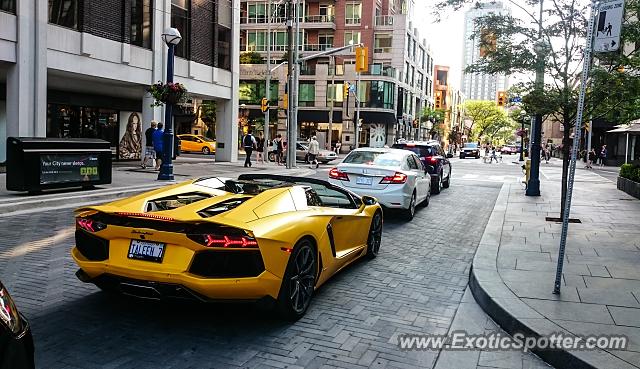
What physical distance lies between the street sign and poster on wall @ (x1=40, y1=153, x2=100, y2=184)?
11281 millimetres

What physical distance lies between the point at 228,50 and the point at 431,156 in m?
16.8

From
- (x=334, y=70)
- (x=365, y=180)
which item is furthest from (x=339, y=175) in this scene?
(x=334, y=70)

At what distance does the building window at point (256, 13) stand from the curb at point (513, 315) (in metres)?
59.4

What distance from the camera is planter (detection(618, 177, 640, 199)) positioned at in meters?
16.3

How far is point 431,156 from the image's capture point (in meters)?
16.7

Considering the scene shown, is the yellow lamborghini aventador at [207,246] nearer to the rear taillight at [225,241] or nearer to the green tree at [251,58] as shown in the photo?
the rear taillight at [225,241]

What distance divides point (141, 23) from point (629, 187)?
1974 centimetres

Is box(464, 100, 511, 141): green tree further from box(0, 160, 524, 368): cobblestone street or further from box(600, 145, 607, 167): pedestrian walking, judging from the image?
box(0, 160, 524, 368): cobblestone street

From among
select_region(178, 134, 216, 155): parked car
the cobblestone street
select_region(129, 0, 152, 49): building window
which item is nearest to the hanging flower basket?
select_region(129, 0, 152, 49): building window

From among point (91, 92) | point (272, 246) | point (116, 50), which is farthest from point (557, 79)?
point (91, 92)

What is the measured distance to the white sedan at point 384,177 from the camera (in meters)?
10.9

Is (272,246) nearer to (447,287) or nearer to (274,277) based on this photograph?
(274,277)

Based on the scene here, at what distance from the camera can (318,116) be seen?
61688 mm

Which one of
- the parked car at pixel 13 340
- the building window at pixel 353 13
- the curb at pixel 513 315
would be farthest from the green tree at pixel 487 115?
the parked car at pixel 13 340
